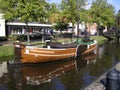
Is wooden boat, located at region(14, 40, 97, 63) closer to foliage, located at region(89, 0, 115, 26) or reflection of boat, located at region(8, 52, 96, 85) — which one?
reflection of boat, located at region(8, 52, 96, 85)

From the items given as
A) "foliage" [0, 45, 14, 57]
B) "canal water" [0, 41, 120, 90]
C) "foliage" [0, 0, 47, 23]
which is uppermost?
"foliage" [0, 0, 47, 23]

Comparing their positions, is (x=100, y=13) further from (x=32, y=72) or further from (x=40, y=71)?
(x=32, y=72)

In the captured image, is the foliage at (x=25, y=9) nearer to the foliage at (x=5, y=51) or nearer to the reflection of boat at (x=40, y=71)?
the foliage at (x=5, y=51)

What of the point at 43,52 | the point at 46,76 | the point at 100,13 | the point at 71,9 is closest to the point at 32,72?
the point at 46,76

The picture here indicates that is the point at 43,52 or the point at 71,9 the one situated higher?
the point at 71,9

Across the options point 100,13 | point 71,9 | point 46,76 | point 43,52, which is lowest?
point 46,76

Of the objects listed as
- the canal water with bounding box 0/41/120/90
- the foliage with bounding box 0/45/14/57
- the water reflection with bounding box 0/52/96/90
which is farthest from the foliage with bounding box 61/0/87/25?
the canal water with bounding box 0/41/120/90

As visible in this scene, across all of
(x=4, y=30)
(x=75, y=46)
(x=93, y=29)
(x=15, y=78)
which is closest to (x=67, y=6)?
(x=4, y=30)

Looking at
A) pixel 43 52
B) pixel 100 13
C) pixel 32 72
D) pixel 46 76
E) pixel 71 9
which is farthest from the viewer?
pixel 100 13

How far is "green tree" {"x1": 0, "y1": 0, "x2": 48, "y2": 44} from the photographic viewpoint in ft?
103

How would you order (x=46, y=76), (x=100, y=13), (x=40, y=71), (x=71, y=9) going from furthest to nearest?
(x=100, y=13) → (x=71, y=9) → (x=40, y=71) → (x=46, y=76)

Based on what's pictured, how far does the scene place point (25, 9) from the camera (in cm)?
3139

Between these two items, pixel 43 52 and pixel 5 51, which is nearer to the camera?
pixel 43 52

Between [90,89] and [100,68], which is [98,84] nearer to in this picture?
[90,89]
